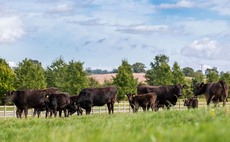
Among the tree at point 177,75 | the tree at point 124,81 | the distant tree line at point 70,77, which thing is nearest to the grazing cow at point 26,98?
the distant tree line at point 70,77

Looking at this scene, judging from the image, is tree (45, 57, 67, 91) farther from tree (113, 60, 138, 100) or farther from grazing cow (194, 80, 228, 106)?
grazing cow (194, 80, 228, 106)

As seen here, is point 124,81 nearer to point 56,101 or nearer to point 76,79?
point 76,79

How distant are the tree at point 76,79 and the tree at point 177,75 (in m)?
15.2

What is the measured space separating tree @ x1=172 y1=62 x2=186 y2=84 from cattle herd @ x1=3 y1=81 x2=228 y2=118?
31.8 meters

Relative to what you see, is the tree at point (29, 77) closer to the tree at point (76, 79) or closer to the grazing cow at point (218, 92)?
the tree at point (76, 79)

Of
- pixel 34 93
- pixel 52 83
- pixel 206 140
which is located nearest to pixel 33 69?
pixel 52 83

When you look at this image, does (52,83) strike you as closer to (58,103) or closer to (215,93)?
(58,103)

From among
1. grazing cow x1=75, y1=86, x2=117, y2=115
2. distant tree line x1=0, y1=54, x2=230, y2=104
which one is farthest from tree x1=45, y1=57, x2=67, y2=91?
grazing cow x1=75, y1=86, x2=117, y2=115

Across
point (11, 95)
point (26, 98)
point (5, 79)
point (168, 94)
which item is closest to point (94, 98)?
point (26, 98)

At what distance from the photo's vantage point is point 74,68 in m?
59.6

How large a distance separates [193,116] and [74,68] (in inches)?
1939

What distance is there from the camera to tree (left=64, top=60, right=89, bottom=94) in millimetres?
58000

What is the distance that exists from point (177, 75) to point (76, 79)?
17782mm

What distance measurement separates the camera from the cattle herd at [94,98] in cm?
2906
